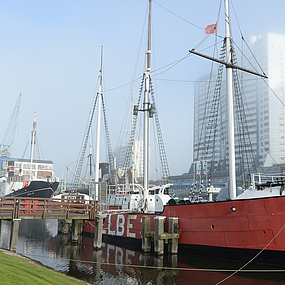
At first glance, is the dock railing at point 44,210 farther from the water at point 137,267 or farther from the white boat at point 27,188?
the white boat at point 27,188

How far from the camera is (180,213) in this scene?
1819 centimetres

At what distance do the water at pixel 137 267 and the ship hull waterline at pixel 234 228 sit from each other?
1.72ft

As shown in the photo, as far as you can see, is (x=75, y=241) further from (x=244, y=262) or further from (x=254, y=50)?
(x=254, y=50)

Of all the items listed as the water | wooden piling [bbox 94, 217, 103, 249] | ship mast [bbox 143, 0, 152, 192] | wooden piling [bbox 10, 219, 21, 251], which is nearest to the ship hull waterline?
the water

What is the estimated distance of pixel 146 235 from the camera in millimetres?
18766

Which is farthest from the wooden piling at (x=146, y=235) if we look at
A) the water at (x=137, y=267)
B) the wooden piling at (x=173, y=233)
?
the wooden piling at (x=173, y=233)

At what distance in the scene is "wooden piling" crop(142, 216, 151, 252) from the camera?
18531 mm

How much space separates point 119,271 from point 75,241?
965 cm

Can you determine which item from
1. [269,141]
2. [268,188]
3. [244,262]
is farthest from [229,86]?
[269,141]

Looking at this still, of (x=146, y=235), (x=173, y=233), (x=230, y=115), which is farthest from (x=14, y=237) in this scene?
(x=230, y=115)

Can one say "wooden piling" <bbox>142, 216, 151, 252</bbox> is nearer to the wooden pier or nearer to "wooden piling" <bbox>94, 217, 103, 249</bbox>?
"wooden piling" <bbox>94, 217, 103, 249</bbox>

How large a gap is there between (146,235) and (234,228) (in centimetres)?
599

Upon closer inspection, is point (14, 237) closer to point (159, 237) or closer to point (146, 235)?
point (146, 235)

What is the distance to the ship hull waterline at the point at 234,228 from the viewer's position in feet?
46.2
